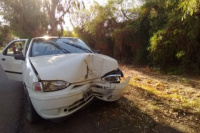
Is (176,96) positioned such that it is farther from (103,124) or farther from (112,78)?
(103,124)

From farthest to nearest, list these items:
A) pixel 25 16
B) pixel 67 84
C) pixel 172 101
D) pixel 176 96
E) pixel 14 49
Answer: pixel 25 16
pixel 14 49
pixel 176 96
pixel 172 101
pixel 67 84

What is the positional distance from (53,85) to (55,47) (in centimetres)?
150

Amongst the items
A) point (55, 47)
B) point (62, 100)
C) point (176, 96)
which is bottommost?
point (176, 96)

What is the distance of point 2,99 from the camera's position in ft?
Answer: 11.7

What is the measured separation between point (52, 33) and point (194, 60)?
1056 cm

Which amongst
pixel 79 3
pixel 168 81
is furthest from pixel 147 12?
pixel 79 3

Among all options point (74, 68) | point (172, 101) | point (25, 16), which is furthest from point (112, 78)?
point (25, 16)

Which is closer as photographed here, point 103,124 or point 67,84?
point 67,84

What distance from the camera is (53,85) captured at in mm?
1991

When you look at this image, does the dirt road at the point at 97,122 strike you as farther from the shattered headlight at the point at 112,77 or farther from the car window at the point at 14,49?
the car window at the point at 14,49

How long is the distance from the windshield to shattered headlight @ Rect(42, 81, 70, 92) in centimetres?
121

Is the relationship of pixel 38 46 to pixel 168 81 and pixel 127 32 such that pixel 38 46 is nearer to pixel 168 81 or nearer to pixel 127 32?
pixel 168 81

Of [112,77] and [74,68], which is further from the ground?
[74,68]

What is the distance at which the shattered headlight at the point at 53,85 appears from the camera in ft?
6.47
